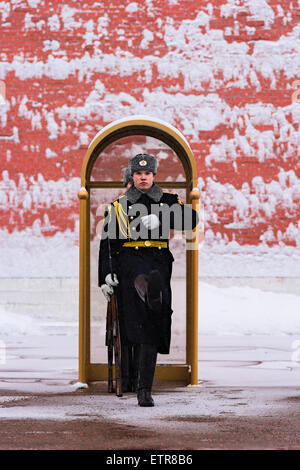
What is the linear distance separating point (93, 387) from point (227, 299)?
7373mm

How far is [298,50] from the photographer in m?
14.2

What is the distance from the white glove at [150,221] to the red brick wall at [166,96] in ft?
27.1

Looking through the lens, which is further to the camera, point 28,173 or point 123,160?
point 28,173

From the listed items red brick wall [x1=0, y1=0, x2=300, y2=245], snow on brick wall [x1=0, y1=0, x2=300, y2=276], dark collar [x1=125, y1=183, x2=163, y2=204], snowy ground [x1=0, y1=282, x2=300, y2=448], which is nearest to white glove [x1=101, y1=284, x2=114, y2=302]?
dark collar [x1=125, y1=183, x2=163, y2=204]

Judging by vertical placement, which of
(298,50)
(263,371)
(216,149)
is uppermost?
(298,50)

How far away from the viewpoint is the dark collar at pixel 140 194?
19.1 ft

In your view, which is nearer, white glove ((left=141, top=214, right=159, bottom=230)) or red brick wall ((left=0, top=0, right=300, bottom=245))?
white glove ((left=141, top=214, right=159, bottom=230))

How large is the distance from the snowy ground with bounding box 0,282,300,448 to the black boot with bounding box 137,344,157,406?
0.08m

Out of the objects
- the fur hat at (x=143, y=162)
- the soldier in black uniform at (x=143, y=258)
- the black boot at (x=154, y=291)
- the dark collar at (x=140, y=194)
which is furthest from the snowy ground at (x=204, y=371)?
the fur hat at (x=143, y=162)

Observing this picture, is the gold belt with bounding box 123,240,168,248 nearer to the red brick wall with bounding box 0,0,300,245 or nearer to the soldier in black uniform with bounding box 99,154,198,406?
the soldier in black uniform with bounding box 99,154,198,406

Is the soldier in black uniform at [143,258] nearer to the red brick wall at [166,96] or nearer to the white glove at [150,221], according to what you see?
the white glove at [150,221]

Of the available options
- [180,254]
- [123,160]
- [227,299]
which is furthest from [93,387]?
[227,299]

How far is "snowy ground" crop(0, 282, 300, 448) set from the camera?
5.08 metres

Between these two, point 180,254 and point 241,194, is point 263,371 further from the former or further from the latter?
point 241,194
